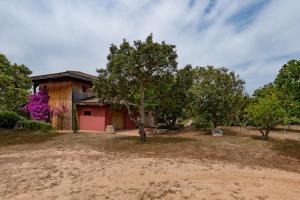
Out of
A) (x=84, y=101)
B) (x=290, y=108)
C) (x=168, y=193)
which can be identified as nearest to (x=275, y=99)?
(x=290, y=108)

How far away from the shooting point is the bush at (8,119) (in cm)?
2420

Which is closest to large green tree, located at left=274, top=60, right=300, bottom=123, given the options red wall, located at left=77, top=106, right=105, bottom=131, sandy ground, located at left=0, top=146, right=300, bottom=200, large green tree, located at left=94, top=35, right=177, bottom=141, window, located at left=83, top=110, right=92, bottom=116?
sandy ground, located at left=0, top=146, right=300, bottom=200

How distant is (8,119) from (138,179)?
21697mm

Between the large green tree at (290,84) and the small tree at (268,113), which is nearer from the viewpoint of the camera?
the large green tree at (290,84)

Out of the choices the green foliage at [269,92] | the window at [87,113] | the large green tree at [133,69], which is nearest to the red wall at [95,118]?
the window at [87,113]

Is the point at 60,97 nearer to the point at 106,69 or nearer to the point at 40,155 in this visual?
the point at 106,69

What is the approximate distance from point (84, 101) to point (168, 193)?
834 inches

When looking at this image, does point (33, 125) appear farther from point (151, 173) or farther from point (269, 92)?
point (269, 92)

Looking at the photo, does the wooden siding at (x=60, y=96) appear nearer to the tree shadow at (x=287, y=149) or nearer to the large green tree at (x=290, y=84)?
the tree shadow at (x=287, y=149)

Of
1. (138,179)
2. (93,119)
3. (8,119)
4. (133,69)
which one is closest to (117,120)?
(93,119)

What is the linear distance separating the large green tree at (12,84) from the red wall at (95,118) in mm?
6936

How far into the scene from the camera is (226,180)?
798 centimetres

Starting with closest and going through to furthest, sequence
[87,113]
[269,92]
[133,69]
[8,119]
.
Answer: [133,69]
[269,92]
[8,119]
[87,113]

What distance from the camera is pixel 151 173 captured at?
28.5ft
